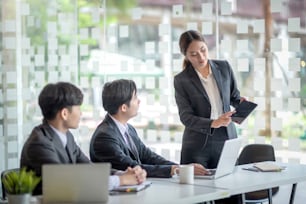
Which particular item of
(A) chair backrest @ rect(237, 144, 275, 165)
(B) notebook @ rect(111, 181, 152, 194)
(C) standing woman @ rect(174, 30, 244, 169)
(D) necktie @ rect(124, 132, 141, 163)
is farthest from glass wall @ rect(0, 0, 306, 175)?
(B) notebook @ rect(111, 181, 152, 194)

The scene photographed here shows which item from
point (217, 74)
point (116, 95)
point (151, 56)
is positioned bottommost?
point (116, 95)

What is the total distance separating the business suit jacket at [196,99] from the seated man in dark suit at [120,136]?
41cm

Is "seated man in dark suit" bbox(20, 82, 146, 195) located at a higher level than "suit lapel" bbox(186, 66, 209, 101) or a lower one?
lower

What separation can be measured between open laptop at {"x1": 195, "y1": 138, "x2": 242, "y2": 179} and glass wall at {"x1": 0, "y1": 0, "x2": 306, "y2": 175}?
5.00 ft

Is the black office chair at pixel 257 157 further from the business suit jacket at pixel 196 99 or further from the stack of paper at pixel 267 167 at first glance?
the stack of paper at pixel 267 167

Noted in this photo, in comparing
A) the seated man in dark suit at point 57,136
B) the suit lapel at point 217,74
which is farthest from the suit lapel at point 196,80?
the seated man in dark suit at point 57,136

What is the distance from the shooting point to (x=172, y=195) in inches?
106

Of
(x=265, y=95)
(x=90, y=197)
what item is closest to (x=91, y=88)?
(x=265, y=95)

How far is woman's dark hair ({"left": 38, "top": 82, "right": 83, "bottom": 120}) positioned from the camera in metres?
2.91

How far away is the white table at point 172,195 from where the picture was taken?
8.43 feet

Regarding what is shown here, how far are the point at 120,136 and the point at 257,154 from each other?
1.33 meters

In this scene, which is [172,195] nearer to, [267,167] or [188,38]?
[267,167]

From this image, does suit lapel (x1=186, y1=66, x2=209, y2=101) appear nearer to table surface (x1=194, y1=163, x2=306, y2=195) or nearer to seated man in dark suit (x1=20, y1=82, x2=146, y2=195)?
table surface (x1=194, y1=163, x2=306, y2=195)

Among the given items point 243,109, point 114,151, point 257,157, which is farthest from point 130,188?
point 257,157
